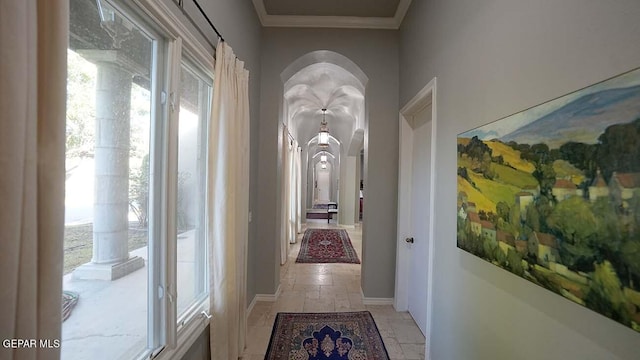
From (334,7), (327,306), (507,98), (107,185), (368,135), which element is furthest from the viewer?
(368,135)

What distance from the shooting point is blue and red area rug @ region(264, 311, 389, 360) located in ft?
7.55

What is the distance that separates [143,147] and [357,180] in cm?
831

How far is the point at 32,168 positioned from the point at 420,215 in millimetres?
2779

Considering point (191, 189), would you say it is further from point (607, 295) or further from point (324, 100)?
point (324, 100)

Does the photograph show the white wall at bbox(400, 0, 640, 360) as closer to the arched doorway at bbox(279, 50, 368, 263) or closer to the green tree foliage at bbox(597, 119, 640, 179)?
the green tree foliage at bbox(597, 119, 640, 179)

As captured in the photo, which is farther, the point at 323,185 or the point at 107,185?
the point at 323,185

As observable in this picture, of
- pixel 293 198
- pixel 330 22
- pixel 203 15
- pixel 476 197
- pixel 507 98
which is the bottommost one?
pixel 293 198

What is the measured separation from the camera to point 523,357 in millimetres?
1098

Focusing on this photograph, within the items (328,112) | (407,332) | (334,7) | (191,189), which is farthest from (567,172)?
(328,112)

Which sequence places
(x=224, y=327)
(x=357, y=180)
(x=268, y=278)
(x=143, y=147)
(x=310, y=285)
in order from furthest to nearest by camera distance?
(x=357, y=180) < (x=310, y=285) < (x=268, y=278) < (x=224, y=327) < (x=143, y=147)

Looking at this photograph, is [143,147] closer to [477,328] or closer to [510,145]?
[510,145]

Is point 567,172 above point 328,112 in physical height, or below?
below

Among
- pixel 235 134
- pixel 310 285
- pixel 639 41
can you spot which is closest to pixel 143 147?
pixel 235 134

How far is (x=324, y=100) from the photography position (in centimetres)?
674
